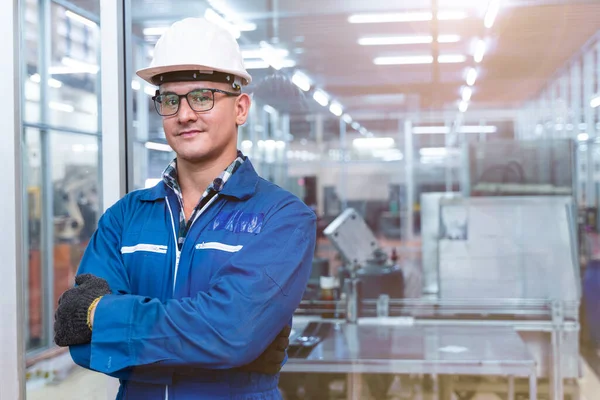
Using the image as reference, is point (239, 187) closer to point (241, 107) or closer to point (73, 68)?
point (241, 107)

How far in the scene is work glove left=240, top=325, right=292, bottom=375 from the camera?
3.92 feet

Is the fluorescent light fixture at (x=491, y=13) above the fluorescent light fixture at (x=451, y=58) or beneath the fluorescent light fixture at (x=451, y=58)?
above

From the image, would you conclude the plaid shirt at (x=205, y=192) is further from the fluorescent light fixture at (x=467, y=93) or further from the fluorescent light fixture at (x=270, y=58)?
the fluorescent light fixture at (x=467, y=93)

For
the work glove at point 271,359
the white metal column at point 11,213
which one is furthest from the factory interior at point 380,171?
the work glove at point 271,359

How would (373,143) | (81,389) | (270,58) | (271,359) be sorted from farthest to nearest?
1. (373,143)
2. (270,58)
3. (81,389)
4. (271,359)

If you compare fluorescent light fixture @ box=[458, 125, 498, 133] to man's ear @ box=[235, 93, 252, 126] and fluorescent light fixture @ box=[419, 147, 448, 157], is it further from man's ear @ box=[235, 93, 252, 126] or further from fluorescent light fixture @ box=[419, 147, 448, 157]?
man's ear @ box=[235, 93, 252, 126]

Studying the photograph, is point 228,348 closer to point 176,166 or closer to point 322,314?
point 176,166

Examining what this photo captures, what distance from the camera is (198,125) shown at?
1222mm

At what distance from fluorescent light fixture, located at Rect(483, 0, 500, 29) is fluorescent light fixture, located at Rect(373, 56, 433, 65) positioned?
121 cm

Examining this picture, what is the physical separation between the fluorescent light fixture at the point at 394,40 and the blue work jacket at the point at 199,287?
6.01 m

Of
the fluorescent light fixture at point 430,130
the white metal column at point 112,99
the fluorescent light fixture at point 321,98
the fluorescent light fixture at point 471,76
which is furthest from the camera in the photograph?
the fluorescent light fixture at point 430,130

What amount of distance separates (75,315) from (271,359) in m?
0.34

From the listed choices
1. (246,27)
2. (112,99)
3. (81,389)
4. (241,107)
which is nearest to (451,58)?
(246,27)

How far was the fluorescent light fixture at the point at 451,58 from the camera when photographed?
8.40 m
